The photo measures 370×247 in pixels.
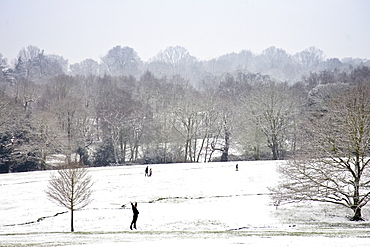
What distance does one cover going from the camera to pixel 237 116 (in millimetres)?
70250

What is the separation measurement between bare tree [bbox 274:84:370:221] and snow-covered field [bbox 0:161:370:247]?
Result: 1.80 m

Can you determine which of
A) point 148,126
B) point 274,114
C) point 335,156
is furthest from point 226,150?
point 335,156

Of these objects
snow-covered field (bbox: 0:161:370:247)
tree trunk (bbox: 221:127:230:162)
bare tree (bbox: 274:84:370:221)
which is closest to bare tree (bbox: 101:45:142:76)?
tree trunk (bbox: 221:127:230:162)

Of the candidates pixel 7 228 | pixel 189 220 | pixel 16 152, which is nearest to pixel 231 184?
pixel 189 220

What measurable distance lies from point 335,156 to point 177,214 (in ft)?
40.7

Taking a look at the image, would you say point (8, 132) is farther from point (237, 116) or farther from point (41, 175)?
point (237, 116)

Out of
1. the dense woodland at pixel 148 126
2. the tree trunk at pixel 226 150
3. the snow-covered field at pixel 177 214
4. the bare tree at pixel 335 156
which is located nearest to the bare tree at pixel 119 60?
the dense woodland at pixel 148 126

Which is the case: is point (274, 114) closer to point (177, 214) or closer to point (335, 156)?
point (335, 156)

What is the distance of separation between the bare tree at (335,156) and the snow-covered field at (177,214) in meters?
1.80

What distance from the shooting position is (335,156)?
27.6 meters

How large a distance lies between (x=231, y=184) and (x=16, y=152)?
33.6 m

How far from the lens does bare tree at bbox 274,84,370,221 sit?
2741 cm

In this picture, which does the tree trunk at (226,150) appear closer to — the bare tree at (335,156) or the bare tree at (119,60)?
the bare tree at (335,156)

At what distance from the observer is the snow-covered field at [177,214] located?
18078 millimetres
